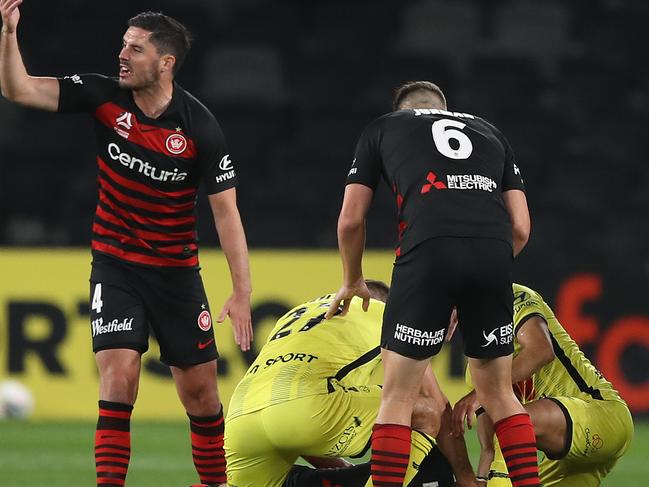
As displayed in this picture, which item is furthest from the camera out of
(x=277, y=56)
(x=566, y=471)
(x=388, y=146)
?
(x=277, y=56)

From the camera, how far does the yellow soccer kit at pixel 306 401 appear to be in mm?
5527

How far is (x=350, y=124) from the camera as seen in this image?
13.0 meters

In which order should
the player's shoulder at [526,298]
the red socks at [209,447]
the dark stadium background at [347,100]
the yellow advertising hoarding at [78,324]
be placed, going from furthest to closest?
1. the dark stadium background at [347,100]
2. the yellow advertising hoarding at [78,324]
3. the red socks at [209,447]
4. the player's shoulder at [526,298]

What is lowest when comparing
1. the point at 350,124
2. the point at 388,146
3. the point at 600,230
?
the point at 388,146

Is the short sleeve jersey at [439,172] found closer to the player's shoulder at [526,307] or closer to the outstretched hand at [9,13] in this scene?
the player's shoulder at [526,307]

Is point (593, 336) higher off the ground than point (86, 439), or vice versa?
point (593, 336)

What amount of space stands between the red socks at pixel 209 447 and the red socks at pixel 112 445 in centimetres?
52

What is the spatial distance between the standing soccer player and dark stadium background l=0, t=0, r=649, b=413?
6138 millimetres

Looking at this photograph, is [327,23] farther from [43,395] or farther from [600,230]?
[43,395]

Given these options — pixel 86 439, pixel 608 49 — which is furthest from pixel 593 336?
pixel 608 49

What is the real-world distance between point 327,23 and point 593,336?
5.21m

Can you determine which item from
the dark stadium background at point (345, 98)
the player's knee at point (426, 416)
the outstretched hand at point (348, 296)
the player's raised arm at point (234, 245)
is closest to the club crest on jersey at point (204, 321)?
the player's raised arm at point (234, 245)

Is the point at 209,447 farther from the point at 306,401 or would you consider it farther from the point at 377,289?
the point at 377,289

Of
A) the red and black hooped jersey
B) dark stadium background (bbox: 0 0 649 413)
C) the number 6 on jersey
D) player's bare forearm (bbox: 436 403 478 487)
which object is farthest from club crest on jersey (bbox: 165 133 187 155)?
dark stadium background (bbox: 0 0 649 413)
